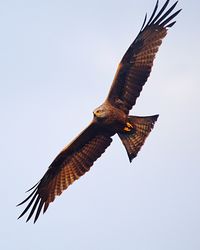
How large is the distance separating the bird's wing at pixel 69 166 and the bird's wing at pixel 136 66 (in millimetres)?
764

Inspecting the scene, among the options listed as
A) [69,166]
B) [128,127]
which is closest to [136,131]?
[128,127]

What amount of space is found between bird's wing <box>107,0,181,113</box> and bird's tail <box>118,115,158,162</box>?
268 millimetres

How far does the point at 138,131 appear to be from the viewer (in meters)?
13.1

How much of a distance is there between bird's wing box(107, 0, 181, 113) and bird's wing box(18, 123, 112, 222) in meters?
0.76

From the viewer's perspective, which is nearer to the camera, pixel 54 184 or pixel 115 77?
pixel 115 77

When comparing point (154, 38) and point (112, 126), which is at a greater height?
point (154, 38)

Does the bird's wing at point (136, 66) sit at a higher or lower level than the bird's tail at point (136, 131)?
higher

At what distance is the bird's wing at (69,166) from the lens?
13.4 metres

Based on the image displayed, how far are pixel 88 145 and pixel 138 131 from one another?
1.02 meters

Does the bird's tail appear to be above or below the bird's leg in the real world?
below

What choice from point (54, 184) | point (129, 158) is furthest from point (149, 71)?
point (54, 184)

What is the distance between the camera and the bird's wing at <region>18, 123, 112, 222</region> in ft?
44.1

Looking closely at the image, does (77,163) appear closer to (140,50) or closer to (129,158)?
(129,158)

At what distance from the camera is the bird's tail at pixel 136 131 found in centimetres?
1305
